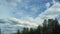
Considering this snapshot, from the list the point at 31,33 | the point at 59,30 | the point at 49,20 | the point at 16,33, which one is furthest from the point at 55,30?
the point at 16,33

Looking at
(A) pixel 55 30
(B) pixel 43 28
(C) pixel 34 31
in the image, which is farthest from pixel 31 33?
(A) pixel 55 30

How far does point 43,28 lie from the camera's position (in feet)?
17.6

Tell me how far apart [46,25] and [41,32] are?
1.12 feet

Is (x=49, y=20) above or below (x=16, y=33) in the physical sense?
above

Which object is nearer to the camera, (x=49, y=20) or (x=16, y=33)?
(x=16, y=33)

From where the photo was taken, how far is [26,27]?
18.3ft

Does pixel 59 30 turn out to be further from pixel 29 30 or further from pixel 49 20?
pixel 29 30

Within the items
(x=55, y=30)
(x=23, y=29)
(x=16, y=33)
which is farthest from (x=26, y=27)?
(x=55, y=30)

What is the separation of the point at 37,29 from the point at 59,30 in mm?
785

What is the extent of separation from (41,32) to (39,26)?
0.77 feet

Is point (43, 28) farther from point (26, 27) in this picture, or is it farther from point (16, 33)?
point (16, 33)

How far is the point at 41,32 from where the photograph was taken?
542 cm

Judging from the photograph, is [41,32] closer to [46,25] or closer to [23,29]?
[46,25]

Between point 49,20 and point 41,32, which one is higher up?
point 49,20
